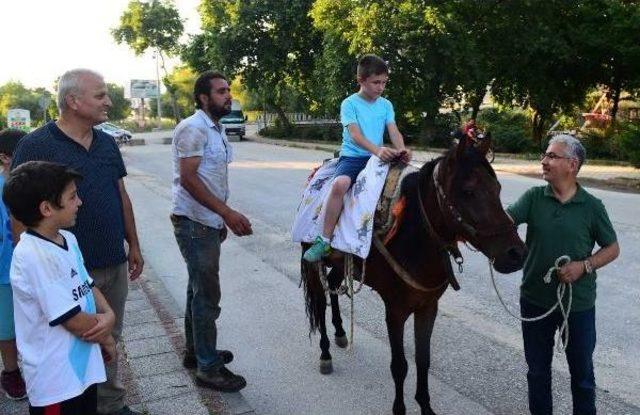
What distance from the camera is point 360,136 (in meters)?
4.01

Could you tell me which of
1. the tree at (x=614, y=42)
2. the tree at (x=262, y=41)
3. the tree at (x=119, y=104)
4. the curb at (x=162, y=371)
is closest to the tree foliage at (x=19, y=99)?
the tree at (x=119, y=104)

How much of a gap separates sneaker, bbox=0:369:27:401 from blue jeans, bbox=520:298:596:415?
3289 mm

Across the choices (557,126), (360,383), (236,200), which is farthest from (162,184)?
(557,126)

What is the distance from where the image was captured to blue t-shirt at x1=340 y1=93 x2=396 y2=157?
163 inches

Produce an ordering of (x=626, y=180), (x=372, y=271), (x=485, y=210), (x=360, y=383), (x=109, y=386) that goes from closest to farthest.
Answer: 1. (x=485, y=210)
2. (x=109, y=386)
3. (x=372, y=271)
4. (x=360, y=383)
5. (x=626, y=180)

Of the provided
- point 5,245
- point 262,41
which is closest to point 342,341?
point 5,245

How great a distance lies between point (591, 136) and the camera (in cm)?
2023

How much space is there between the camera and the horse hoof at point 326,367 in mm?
4309

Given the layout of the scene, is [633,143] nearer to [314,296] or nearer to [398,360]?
[314,296]

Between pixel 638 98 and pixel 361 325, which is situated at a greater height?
pixel 638 98

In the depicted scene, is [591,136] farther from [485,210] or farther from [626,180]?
[485,210]

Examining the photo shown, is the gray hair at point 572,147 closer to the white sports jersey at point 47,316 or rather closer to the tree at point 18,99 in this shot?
the white sports jersey at point 47,316

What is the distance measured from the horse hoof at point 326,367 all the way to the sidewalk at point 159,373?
0.77m

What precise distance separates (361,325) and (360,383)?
1119mm
